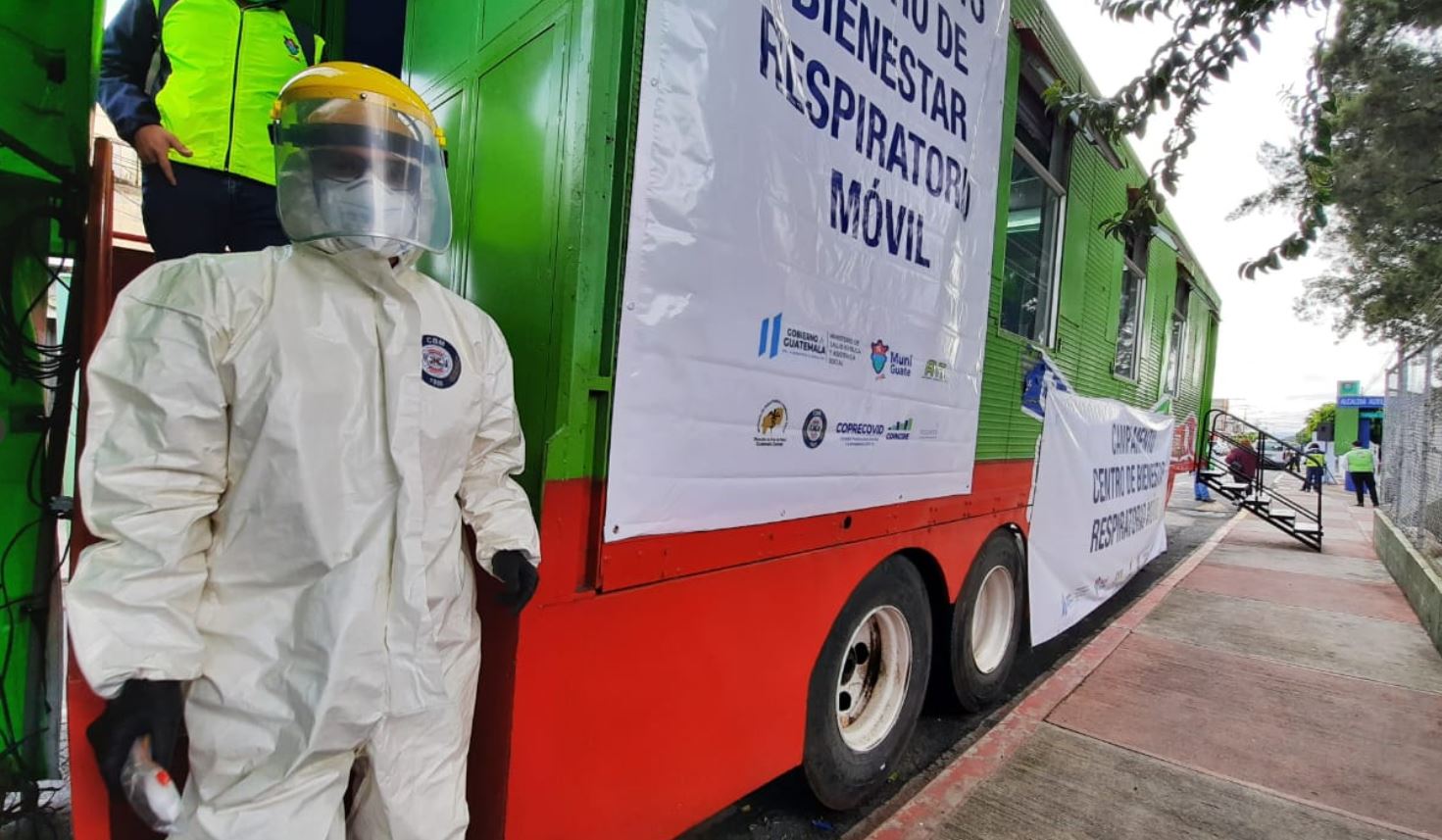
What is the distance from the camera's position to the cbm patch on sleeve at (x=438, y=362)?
54.4 inches

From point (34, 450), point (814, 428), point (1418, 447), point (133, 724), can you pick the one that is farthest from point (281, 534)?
point (1418, 447)

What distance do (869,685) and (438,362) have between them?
231 cm

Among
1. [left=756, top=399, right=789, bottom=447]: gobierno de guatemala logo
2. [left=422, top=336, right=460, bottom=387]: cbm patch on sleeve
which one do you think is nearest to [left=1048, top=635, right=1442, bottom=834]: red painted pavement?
[left=756, top=399, right=789, bottom=447]: gobierno de guatemala logo

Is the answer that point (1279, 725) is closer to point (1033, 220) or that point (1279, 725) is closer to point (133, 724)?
point (1033, 220)

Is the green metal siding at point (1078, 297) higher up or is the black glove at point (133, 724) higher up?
the green metal siding at point (1078, 297)

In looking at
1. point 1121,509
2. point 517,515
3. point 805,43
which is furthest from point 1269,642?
point 517,515

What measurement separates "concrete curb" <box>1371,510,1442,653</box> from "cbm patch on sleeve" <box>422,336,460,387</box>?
711cm

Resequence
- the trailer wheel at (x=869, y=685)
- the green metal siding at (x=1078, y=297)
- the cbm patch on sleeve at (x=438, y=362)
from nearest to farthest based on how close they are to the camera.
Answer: the cbm patch on sleeve at (x=438, y=362), the trailer wheel at (x=869, y=685), the green metal siding at (x=1078, y=297)

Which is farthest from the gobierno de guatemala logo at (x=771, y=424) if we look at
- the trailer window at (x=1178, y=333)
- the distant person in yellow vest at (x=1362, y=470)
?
the distant person in yellow vest at (x=1362, y=470)

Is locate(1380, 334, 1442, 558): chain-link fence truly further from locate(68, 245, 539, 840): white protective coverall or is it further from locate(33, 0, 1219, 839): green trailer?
locate(68, 245, 539, 840): white protective coverall

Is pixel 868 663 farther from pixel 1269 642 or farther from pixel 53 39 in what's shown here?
pixel 1269 642

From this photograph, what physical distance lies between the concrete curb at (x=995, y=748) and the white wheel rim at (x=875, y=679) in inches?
11.1

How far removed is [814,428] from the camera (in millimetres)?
2168

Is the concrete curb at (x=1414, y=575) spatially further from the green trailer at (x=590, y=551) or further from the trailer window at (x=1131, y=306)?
the green trailer at (x=590, y=551)
